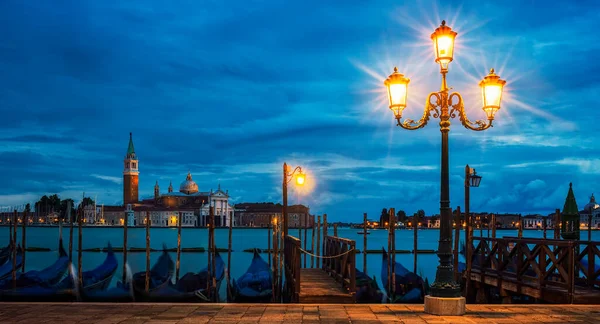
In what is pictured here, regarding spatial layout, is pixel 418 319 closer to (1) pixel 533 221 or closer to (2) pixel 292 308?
(2) pixel 292 308

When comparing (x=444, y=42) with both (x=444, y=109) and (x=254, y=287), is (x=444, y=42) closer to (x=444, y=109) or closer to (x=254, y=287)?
(x=444, y=109)

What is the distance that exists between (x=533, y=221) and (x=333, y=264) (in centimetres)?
16388

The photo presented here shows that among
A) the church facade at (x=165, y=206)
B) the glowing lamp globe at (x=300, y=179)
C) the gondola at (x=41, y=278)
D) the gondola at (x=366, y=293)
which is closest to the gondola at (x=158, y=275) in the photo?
the gondola at (x=41, y=278)

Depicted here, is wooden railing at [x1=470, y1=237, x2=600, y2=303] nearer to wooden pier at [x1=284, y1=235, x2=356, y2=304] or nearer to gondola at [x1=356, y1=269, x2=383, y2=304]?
gondola at [x1=356, y1=269, x2=383, y2=304]

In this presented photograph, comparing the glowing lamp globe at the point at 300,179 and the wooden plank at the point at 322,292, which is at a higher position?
the glowing lamp globe at the point at 300,179

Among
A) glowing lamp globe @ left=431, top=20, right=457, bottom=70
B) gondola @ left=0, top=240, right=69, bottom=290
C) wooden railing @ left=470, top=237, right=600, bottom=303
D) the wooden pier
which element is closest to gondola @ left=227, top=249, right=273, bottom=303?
the wooden pier

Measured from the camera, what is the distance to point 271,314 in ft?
28.7

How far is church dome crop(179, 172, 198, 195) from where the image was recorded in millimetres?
151125

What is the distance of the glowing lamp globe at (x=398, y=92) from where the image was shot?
882 centimetres

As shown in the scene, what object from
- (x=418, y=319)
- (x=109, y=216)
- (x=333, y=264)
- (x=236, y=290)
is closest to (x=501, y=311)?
(x=418, y=319)

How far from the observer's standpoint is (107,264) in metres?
20.1

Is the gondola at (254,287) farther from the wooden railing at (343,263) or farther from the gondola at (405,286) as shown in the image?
the gondola at (405,286)

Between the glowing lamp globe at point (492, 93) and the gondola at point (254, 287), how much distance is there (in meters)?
9.65

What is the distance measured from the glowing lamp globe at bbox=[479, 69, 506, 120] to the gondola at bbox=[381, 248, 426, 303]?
28.3ft
